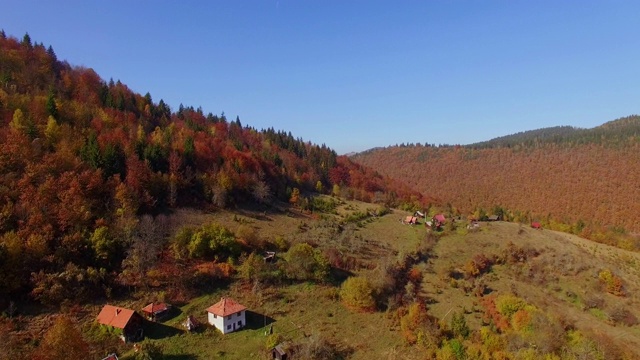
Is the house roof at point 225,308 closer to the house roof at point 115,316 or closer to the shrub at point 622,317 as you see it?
the house roof at point 115,316

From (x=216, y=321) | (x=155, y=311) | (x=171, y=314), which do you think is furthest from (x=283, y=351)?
(x=155, y=311)

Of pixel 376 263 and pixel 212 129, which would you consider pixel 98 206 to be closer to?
pixel 376 263

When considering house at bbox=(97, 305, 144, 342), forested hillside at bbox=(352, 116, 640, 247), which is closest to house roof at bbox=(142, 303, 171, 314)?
house at bbox=(97, 305, 144, 342)

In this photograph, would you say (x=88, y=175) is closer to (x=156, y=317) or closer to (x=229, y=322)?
(x=156, y=317)

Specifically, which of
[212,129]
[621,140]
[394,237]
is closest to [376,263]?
[394,237]

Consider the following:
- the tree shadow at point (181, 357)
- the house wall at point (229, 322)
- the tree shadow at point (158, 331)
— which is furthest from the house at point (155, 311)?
the tree shadow at point (181, 357)
